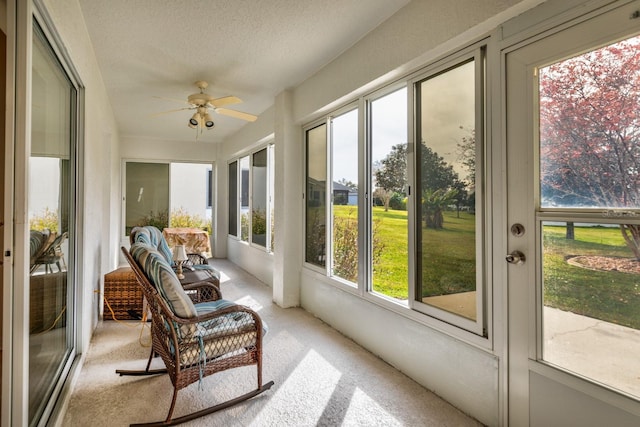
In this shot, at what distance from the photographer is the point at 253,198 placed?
19.7ft

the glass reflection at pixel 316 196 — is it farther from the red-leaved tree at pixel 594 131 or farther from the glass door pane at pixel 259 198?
the red-leaved tree at pixel 594 131

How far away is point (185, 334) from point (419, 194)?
1763mm

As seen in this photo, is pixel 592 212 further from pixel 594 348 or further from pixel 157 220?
pixel 157 220

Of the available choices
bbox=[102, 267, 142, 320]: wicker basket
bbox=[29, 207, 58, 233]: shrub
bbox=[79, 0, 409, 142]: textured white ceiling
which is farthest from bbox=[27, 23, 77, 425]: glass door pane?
bbox=[102, 267, 142, 320]: wicker basket

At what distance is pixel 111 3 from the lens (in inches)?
91.6

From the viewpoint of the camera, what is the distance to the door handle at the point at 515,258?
1736 mm

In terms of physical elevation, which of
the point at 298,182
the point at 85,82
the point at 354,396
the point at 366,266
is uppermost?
the point at 85,82

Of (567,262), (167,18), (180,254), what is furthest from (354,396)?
(167,18)

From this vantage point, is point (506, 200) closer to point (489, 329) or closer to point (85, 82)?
point (489, 329)

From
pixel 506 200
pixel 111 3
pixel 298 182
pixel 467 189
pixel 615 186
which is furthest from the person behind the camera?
pixel 298 182

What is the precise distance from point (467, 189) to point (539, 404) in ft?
3.87

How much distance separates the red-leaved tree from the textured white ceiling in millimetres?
1224

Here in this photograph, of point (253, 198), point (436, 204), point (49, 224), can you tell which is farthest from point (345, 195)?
point (253, 198)

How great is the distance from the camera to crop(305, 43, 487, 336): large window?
205 centimetres
